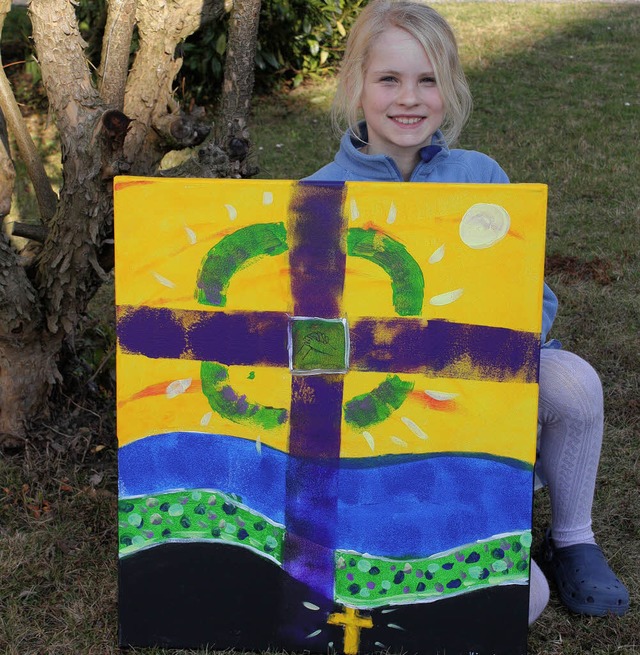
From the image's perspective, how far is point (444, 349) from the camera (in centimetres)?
177

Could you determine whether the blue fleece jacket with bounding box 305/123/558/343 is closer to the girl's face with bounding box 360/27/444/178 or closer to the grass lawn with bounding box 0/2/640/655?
the girl's face with bounding box 360/27/444/178

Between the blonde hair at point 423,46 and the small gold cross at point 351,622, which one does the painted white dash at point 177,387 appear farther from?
the blonde hair at point 423,46

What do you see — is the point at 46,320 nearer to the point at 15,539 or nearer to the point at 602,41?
the point at 15,539

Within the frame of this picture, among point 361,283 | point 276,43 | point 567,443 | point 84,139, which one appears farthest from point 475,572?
point 276,43

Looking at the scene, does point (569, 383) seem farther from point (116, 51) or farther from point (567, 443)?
point (116, 51)

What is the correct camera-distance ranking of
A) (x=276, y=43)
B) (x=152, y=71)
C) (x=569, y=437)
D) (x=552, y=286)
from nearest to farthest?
(x=569, y=437) < (x=152, y=71) < (x=552, y=286) < (x=276, y=43)

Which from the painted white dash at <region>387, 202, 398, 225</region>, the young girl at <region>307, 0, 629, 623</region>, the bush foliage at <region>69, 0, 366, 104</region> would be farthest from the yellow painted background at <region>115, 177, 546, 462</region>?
the bush foliage at <region>69, 0, 366, 104</region>

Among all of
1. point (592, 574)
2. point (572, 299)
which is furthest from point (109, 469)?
point (572, 299)

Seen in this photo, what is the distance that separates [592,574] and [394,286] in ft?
2.84

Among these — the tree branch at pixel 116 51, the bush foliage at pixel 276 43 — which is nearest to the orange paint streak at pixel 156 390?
the tree branch at pixel 116 51

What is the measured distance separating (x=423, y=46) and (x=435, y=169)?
0.28 metres

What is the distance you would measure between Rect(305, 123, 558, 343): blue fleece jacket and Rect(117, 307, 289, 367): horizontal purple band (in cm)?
47

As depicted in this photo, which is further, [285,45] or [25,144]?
[285,45]

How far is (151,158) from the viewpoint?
2600mm
